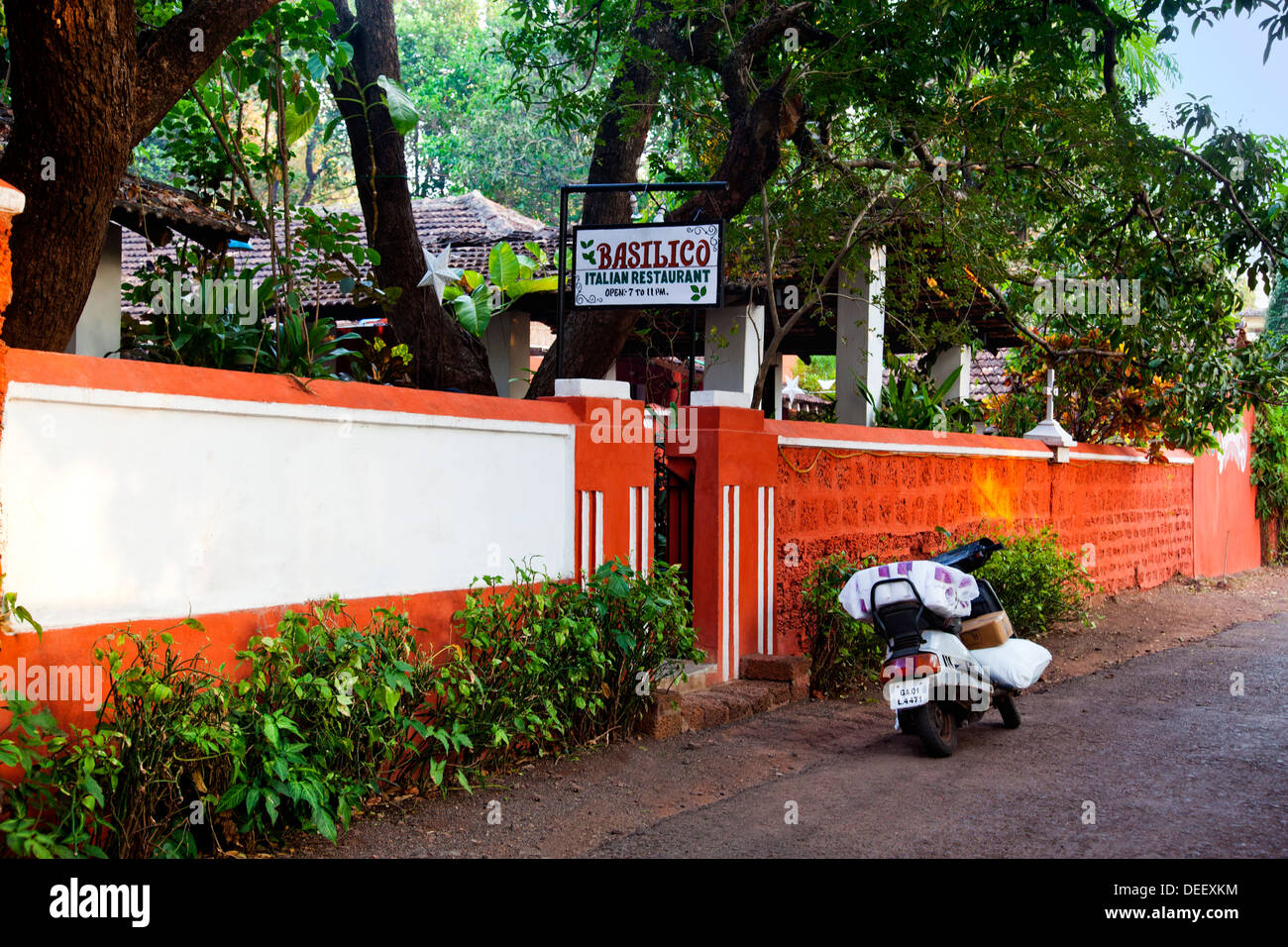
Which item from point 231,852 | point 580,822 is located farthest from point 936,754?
point 231,852

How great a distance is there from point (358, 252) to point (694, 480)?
7.91 feet

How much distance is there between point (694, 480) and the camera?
24.1ft

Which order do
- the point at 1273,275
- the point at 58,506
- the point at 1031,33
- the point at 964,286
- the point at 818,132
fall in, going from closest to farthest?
the point at 58,506, the point at 1031,33, the point at 1273,275, the point at 818,132, the point at 964,286

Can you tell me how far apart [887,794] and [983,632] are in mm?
1612

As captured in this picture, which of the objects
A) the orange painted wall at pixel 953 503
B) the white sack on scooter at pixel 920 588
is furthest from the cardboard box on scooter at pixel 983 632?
the orange painted wall at pixel 953 503

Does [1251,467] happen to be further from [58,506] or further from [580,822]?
[58,506]

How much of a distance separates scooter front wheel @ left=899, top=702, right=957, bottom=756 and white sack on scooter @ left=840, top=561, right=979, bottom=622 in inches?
20.2

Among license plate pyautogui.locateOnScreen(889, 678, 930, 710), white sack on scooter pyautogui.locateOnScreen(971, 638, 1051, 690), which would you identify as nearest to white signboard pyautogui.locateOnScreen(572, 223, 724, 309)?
license plate pyautogui.locateOnScreen(889, 678, 930, 710)

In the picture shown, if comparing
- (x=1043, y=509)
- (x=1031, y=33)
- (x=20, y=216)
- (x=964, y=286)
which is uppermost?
(x=1031, y=33)

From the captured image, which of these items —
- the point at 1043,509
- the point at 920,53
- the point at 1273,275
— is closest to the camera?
the point at 920,53

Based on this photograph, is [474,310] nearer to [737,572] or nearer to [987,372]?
[737,572]

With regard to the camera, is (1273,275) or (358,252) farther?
(1273,275)

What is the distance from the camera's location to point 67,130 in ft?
15.2

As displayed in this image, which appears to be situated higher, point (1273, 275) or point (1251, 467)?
point (1273, 275)
